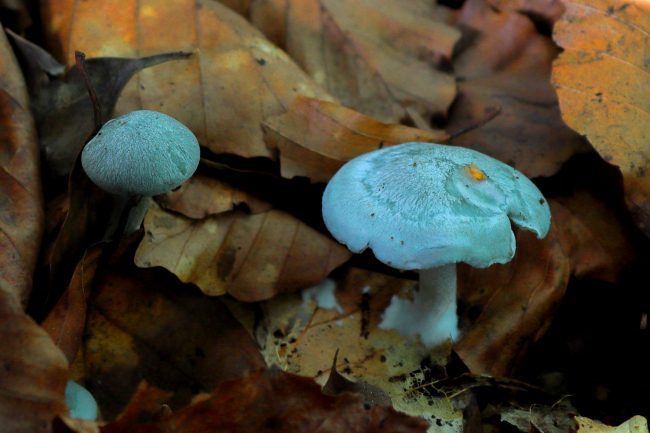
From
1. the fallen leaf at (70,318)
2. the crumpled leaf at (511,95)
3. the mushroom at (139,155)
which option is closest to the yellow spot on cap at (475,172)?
the crumpled leaf at (511,95)

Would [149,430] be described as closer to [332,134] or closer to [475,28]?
[332,134]

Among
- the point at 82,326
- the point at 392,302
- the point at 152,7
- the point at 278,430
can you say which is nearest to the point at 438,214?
the point at 392,302

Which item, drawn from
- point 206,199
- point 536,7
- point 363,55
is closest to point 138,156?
point 206,199

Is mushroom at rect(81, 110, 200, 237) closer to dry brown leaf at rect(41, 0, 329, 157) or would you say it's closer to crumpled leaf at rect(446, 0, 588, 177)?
dry brown leaf at rect(41, 0, 329, 157)

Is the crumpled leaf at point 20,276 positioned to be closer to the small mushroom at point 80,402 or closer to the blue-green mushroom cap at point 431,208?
the small mushroom at point 80,402

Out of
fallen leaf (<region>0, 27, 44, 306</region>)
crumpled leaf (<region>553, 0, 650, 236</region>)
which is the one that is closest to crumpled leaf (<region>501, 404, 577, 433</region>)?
crumpled leaf (<region>553, 0, 650, 236</region>)

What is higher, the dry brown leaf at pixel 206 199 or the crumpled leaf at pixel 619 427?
the dry brown leaf at pixel 206 199
